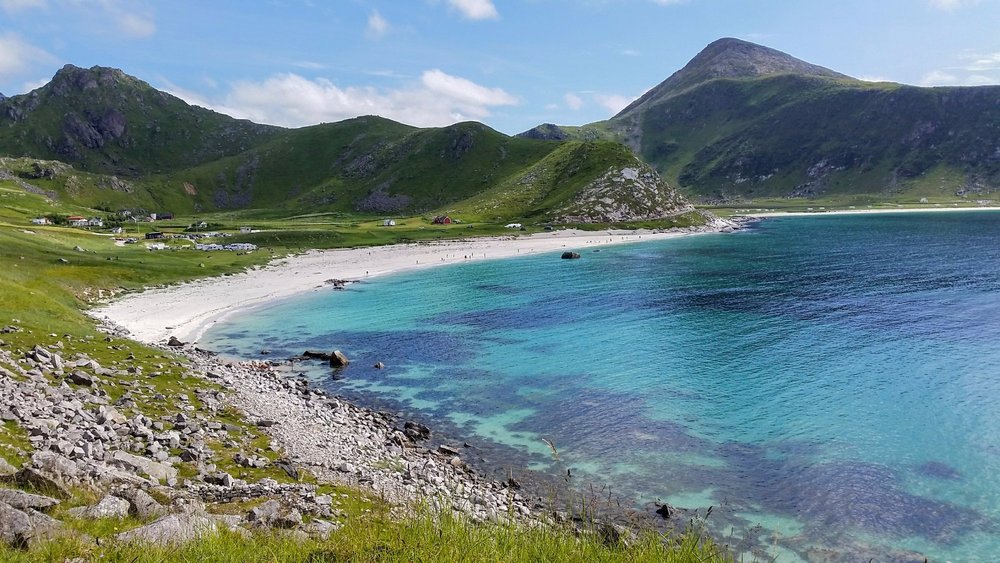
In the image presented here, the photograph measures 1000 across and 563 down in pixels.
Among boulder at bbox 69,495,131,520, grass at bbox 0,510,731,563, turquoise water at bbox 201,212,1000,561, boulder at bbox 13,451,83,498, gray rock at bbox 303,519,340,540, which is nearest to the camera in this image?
grass at bbox 0,510,731,563

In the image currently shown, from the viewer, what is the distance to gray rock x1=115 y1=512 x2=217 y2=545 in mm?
10750

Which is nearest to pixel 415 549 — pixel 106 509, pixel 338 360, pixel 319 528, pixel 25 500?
pixel 319 528

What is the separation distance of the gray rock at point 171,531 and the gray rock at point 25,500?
298cm

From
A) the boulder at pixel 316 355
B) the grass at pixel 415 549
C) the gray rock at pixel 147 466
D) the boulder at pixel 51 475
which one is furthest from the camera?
the boulder at pixel 316 355

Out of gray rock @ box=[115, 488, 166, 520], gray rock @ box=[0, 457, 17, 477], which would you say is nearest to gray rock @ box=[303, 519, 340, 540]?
gray rock @ box=[115, 488, 166, 520]

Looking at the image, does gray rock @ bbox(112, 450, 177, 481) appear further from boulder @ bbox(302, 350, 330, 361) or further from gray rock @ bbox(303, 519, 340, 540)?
boulder @ bbox(302, 350, 330, 361)

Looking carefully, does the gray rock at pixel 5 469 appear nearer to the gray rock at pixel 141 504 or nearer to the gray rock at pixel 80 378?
the gray rock at pixel 141 504

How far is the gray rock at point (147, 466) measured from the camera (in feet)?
64.4

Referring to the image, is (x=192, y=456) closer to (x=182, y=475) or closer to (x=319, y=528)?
(x=182, y=475)

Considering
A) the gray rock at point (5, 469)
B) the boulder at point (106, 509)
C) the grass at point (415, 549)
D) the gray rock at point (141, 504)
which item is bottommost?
the gray rock at point (141, 504)

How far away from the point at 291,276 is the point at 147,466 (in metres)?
90.2

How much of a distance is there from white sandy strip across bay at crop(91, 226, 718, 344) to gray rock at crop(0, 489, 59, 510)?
4665 cm

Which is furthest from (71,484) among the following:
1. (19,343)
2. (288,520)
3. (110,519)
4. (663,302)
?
(663,302)

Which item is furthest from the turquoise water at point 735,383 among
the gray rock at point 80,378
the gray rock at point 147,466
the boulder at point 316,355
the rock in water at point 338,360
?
the gray rock at point 147,466
